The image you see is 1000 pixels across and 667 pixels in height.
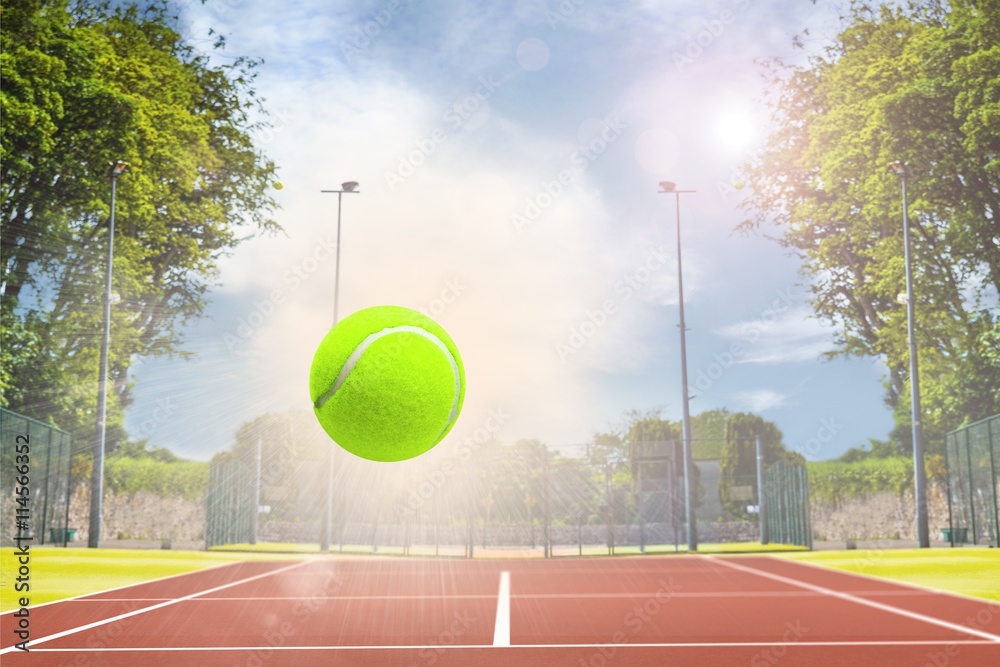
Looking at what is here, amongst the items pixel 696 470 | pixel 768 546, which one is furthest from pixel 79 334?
pixel 696 470

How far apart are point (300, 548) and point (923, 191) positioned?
21626 millimetres

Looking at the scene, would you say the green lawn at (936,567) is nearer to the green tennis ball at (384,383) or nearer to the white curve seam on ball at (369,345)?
the white curve seam on ball at (369,345)

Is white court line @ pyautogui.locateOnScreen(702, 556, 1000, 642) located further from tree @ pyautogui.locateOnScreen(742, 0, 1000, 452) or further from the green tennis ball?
tree @ pyautogui.locateOnScreen(742, 0, 1000, 452)

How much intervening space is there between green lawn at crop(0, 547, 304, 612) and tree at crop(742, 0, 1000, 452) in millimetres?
20578

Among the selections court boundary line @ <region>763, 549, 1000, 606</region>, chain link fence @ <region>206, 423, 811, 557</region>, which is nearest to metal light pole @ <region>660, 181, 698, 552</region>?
chain link fence @ <region>206, 423, 811, 557</region>

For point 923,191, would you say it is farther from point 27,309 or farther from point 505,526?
point 27,309

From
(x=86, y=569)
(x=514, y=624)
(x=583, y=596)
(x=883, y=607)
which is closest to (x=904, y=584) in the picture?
(x=883, y=607)

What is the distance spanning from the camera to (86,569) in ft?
42.1

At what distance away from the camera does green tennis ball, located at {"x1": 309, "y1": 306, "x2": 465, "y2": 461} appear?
5.47 meters

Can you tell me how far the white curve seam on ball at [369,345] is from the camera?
5.53 meters

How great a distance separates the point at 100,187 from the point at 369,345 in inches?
835

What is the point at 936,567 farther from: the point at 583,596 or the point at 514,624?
the point at 514,624

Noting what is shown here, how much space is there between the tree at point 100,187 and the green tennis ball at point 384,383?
18.0m

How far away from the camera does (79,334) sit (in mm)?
23375
